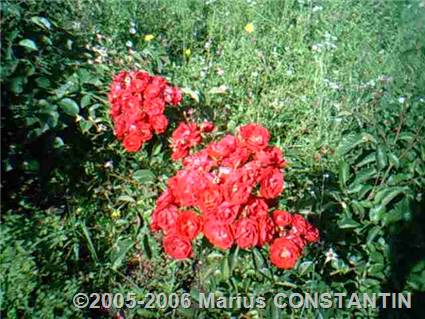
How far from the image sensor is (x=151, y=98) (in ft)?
7.49

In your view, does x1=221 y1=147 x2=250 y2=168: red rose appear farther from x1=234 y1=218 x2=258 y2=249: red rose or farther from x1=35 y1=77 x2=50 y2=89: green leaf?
x1=35 y1=77 x2=50 y2=89: green leaf

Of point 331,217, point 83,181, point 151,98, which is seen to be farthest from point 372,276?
point 83,181

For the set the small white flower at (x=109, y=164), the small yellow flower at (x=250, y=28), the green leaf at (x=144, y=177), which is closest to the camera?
the green leaf at (x=144, y=177)

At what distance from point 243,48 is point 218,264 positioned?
2.23m

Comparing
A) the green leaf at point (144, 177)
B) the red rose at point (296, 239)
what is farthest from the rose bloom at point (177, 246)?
the green leaf at point (144, 177)

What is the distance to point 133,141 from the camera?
2.26m

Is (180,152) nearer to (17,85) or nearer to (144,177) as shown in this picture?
(144,177)

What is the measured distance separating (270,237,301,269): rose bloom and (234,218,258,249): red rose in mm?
103

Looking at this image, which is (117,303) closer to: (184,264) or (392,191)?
(184,264)

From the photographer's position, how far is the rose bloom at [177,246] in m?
1.72

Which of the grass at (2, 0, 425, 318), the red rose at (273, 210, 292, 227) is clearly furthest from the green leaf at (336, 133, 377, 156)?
the red rose at (273, 210, 292, 227)

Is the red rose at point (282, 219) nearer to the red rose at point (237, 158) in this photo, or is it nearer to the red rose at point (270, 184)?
the red rose at point (270, 184)

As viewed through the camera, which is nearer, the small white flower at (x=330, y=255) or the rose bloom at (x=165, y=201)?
the rose bloom at (x=165, y=201)

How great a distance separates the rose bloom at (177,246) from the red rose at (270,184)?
292 mm
